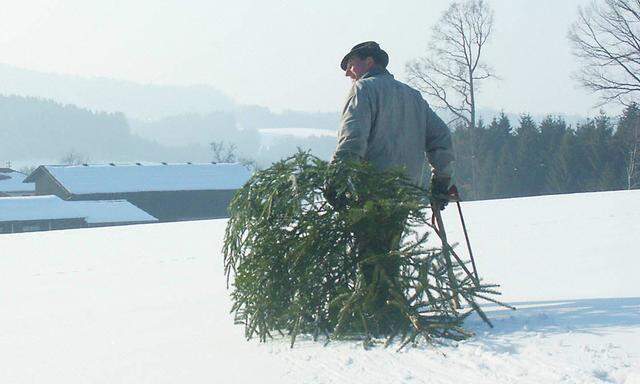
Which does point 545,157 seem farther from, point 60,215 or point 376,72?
point 376,72

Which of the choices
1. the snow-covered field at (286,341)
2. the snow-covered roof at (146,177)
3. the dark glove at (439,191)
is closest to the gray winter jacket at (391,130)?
the dark glove at (439,191)

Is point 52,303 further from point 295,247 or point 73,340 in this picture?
point 295,247

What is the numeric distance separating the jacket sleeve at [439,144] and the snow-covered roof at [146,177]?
58.9 m

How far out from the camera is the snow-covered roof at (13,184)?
84.7 m

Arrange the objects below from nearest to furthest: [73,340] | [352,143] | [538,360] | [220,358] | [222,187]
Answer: [538,360], [220,358], [352,143], [73,340], [222,187]

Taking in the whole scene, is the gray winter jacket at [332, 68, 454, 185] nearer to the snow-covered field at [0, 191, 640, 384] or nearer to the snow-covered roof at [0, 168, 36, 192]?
the snow-covered field at [0, 191, 640, 384]

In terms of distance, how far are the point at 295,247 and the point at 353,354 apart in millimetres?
823


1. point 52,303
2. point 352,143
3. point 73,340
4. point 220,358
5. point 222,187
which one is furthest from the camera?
point 222,187

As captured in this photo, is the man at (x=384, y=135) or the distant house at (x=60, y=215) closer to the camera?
the man at (x=384, y=135)

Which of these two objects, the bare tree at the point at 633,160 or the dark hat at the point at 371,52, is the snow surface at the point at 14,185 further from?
the dark hat at the point at 371,52

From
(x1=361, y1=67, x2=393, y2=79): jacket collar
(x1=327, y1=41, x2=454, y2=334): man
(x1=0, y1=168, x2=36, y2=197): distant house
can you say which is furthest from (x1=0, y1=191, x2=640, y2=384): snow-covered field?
(x1=0, y1=168, x2=36, y2=197): distant house

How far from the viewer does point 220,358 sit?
5.47 m

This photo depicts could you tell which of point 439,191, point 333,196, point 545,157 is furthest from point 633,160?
point 333,196

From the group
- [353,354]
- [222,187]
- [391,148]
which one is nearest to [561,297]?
[391,148]
